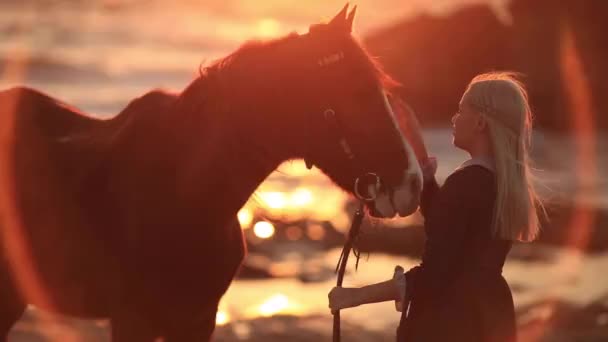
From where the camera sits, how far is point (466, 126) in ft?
12.6

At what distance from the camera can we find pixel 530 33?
3341 cm

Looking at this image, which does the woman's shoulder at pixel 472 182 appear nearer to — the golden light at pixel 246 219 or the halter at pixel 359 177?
the halter at pixel 359 177

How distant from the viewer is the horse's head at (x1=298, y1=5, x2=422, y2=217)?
13.3 ft

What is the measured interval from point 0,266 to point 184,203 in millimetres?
1466

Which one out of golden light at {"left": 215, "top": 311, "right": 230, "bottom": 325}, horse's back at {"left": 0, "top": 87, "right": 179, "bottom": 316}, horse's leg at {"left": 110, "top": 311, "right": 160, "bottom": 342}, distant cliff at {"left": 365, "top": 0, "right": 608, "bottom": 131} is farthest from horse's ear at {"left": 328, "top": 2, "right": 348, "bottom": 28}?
distant cliff at {"left": 365, "top": 0, "right": 608, "bottom": 131}

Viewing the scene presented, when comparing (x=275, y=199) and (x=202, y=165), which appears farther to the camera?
(x=275, y=199)

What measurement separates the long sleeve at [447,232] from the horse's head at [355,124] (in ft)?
1.07

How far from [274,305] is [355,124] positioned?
19.4ft

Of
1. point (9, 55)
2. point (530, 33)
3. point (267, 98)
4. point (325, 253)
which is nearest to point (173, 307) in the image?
point (267, 98)

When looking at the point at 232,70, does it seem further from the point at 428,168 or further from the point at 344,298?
the point at 344,298

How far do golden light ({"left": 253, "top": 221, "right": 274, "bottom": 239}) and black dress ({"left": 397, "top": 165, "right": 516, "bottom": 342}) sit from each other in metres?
10.5

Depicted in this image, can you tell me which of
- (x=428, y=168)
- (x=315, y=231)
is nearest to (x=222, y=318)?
(x=428, y=168)

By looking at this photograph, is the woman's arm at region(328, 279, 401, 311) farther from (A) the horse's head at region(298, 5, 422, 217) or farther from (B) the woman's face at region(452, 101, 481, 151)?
(B) the woman's face at region(452, 101, 481, 151)

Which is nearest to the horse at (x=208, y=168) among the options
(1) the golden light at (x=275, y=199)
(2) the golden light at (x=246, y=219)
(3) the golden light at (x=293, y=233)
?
(3) the golden light at (x=293, y=233)
